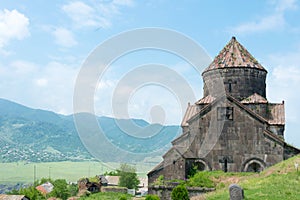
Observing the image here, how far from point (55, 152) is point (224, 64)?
578 ft

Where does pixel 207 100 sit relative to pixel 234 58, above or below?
below

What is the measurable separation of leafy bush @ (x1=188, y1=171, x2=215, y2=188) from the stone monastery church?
76 cm

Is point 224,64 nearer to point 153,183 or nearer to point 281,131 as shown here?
point 281,131

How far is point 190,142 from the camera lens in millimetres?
19141

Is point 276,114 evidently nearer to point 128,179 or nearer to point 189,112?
point 189,112

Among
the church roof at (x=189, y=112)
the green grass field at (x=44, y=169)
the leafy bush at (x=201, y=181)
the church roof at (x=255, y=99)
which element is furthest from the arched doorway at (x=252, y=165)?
the green grass field at (x=44, y=169)

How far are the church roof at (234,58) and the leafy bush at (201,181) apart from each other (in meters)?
6.40

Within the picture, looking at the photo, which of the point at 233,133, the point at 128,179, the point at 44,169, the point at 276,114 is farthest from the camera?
the point at 44,169

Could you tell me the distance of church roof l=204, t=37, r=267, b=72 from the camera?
67.3ft

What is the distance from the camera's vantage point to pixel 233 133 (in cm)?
1833

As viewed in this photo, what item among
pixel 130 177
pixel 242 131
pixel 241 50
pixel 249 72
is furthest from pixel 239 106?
pixel 130 177

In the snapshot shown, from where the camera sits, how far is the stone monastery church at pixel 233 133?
17.9 m

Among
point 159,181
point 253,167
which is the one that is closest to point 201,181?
point 159,181

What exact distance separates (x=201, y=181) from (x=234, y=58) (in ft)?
24.5
